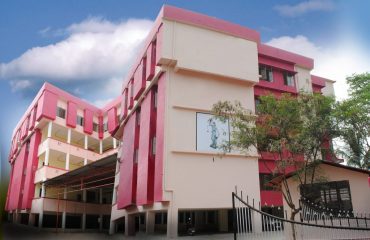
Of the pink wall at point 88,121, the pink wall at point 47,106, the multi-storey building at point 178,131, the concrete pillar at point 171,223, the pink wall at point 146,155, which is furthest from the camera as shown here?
the pink wall at point 88,121

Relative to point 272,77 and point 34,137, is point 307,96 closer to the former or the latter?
point 272,77

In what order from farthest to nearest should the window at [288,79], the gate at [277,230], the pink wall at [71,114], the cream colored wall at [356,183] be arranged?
the pink wall at [71,114] → the window at [288,79] → the cream colored wall at [356,183] → the gate at [277,230]

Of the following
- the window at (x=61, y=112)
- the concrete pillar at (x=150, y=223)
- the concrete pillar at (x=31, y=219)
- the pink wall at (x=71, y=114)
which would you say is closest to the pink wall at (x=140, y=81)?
the concrete pillar at (x=150, y=223)

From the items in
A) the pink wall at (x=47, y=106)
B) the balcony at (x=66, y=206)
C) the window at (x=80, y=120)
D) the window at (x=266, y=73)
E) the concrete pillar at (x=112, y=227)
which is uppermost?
the window at (x=266, y=73)

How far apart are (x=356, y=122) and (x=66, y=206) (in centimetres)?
2404

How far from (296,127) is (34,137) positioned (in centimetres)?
1861

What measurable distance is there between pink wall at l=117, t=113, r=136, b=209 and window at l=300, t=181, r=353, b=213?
34.0 feet

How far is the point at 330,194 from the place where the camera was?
53.9 ft

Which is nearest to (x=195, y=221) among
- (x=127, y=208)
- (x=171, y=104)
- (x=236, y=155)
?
(x=127, y=208)

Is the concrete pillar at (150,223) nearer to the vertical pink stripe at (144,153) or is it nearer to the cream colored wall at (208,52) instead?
the vertical pink stripe at (144,153)

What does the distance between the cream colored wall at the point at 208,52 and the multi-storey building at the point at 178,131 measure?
61 millimetres

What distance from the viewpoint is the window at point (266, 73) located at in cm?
2653

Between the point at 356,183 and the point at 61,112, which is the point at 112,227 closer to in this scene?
the point at 61,112

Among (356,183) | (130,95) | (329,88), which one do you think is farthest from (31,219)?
(329,88)
